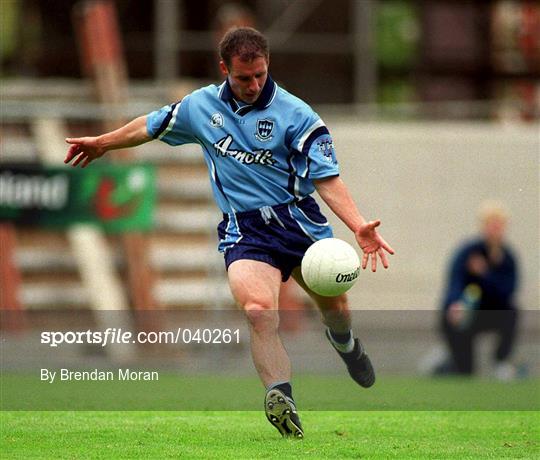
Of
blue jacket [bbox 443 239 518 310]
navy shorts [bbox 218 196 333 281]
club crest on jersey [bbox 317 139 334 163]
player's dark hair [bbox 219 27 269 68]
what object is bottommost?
→ blue jacket [bbox 443 239 518 310]

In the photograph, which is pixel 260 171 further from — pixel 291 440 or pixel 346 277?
pixel 291 440

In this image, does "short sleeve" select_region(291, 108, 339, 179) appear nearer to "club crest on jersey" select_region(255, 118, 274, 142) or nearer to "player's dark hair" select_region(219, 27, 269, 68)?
"club crest on jersey" select_region(255, 118, 274, 142)

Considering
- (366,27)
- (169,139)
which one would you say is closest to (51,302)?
(366,27)

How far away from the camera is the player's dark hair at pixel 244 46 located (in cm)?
737

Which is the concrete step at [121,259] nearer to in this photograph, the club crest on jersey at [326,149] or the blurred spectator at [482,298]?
the blurred spectator at [482,298]

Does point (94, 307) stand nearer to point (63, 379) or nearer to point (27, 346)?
point (27, 346)

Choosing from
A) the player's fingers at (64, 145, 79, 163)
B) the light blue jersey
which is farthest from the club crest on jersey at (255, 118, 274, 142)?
the player's fingers at (64, 145, 79, 163)

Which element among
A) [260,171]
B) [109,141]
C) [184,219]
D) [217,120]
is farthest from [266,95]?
[184,219]

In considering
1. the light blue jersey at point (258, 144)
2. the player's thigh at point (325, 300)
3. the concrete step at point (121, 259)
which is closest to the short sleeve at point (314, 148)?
the light blue jersey at point (258, 144)

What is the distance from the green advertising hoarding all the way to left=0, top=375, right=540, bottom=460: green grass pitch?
4.14 metres

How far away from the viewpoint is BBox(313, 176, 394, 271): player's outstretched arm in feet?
24.1

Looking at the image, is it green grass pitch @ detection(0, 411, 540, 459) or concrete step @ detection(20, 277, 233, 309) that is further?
concrete step @ detection(20, 277, 233, 309)

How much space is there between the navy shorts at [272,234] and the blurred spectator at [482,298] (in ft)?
21.0

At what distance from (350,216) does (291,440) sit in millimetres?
1277
